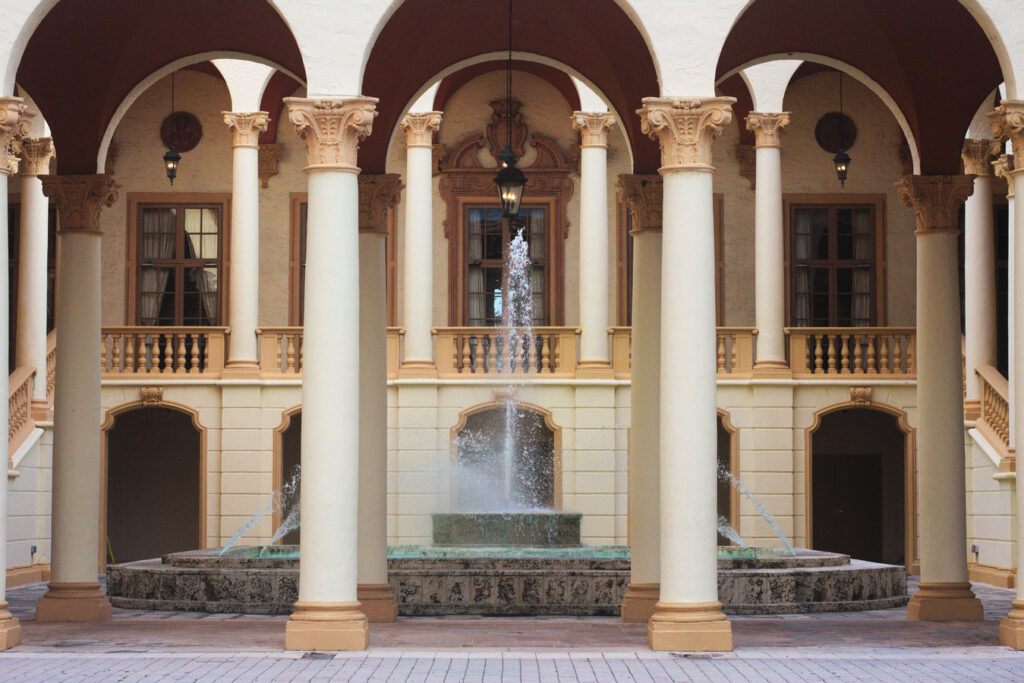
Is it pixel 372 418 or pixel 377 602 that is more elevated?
pixel 372 418

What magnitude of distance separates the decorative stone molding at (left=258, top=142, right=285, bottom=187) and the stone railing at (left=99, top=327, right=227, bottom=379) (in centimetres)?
333

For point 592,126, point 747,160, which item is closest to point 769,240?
point 747,160

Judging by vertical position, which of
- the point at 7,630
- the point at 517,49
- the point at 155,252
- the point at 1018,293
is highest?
the point at 517,49

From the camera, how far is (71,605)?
1492 cm

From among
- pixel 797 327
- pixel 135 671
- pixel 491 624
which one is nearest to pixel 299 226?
pixel 797 327

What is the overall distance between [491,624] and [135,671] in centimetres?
472

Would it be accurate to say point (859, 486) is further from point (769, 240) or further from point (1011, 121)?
point (1011, 121)

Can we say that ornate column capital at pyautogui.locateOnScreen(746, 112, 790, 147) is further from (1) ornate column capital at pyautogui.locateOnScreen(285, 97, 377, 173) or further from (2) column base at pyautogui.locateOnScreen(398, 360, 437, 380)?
(1) ornate column capital at pyautogui.locateOnScreen(285, 97, 377, 173)

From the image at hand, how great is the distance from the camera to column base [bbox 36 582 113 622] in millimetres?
14891

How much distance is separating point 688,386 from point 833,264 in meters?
17.2

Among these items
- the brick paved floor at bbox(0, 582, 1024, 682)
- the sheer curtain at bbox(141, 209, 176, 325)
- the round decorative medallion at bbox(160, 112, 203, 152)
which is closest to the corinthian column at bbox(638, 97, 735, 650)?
the brick paved floor at bbox(0, 582, 1024, 682)

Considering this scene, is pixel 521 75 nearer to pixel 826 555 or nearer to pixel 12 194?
pixel 12 194

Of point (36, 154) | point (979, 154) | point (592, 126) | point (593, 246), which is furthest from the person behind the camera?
point (592, 126)

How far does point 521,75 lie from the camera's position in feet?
93.9
